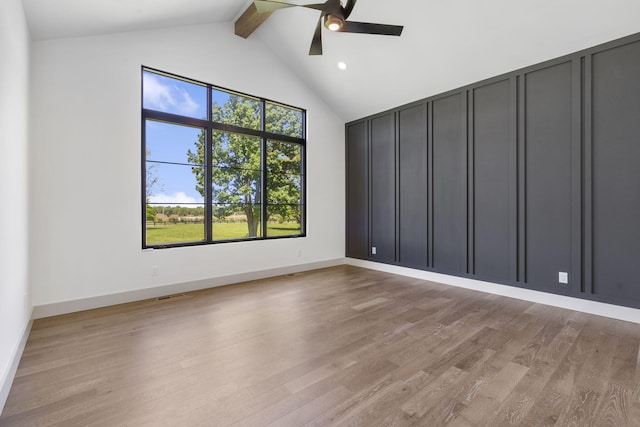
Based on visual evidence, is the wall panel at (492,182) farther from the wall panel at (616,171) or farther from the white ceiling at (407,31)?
the wall panel at (616,171)

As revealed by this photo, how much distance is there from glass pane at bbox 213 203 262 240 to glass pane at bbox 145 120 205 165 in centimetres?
80

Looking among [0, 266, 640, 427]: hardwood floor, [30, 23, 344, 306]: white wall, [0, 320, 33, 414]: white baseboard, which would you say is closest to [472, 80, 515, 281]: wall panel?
[0, 266, 640, 427]: hardwood floor

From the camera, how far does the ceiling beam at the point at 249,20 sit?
4101 mm

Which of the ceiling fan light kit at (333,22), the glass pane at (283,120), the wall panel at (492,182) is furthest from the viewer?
the glass pane at (283,120)

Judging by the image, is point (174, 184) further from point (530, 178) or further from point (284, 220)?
point (530, 178)

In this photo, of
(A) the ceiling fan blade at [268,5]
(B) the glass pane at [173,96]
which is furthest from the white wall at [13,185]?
(A) the ceiling fan blade at [268,5]

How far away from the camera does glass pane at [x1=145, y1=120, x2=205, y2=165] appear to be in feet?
13.1

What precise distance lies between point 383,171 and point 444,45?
220 centimetres

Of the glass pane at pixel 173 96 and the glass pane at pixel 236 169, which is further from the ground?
the glass pane at pixel 173 96

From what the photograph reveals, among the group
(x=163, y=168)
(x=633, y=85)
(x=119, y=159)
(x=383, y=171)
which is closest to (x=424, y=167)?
(x=383, y=171)

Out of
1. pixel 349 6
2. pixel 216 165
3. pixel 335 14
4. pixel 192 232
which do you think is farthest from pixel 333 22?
pixel 192 232

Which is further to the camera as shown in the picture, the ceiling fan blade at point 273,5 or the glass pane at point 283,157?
the glass pane at point 283,157

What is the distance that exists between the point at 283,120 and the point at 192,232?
251 centimetres

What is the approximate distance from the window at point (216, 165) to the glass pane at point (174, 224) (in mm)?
12
